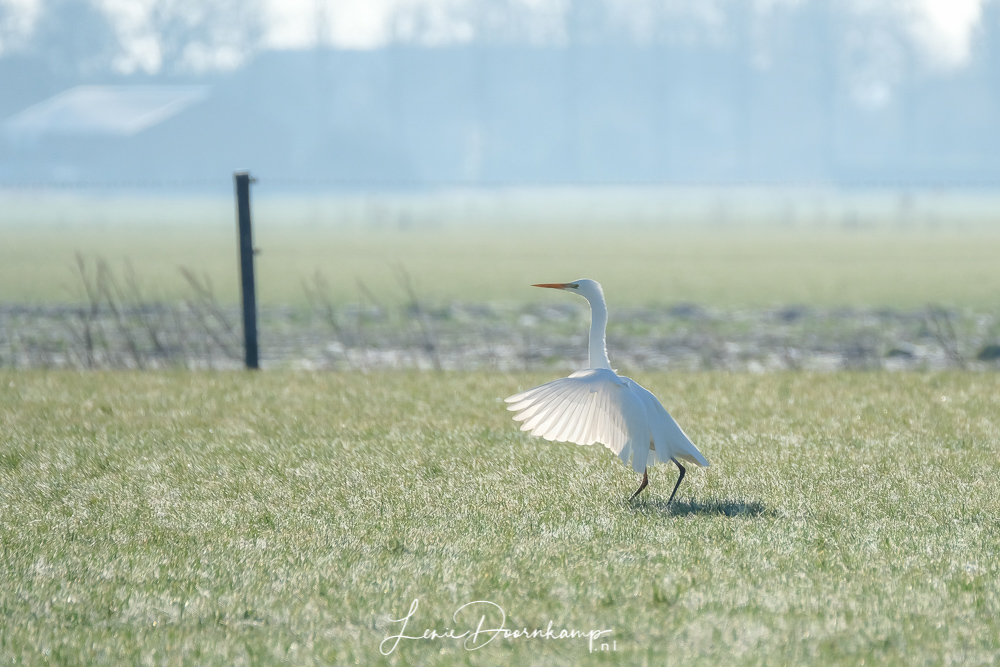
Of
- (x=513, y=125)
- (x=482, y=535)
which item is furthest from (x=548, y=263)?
(x=513, y=125)

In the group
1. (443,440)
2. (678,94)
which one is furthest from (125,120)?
(443,440)

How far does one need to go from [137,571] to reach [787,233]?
7076 cm

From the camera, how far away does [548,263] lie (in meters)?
46.5

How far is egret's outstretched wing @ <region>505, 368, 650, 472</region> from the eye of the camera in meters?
5.96

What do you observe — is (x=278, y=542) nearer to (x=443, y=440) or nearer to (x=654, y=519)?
(x=654, y=519)

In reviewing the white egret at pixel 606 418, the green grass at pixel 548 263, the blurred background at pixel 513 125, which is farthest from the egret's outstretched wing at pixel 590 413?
the blurred background at pixel 513 125

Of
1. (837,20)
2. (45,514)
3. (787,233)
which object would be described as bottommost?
(787,233)

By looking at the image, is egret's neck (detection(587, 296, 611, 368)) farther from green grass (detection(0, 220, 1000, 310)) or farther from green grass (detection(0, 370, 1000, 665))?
green grass (detection(0, 220, 1000, 310))

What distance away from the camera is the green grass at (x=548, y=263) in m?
28.9

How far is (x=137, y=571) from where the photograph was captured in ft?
16.4

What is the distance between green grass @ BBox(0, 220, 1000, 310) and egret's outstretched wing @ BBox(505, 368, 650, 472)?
11.3 m

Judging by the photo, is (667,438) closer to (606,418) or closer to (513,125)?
(606,418)

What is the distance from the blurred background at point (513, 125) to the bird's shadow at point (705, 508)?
5213 cm

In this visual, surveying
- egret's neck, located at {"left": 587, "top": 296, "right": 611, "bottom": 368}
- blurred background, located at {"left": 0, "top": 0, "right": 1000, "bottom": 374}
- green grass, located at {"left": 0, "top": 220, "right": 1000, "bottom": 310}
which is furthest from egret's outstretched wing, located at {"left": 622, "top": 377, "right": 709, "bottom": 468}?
blurred background, located at {"left": 0, "top": 0, "right": 1000, "bottom": 374}
